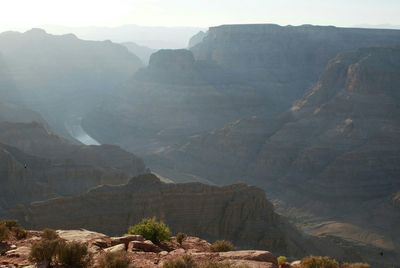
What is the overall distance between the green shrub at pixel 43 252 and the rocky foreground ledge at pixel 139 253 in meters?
0.21

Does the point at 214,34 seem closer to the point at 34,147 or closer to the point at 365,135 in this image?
the point at 365,135

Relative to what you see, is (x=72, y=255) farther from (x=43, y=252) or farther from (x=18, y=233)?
(x=18, y=233)

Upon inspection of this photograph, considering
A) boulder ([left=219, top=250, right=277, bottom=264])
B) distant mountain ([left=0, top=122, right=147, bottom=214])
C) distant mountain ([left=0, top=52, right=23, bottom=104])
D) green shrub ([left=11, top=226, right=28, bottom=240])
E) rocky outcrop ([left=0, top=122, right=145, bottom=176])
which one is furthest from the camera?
distant mountain ([left=0, top=52, right=23, bottom=104])

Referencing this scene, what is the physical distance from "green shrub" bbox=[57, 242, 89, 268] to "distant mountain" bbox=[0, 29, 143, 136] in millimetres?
132952

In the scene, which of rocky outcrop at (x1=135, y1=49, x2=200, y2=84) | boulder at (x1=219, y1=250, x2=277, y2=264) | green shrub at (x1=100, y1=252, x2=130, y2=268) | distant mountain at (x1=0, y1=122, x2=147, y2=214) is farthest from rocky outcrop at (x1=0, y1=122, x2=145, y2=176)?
rocky outcrop at (x1=135, y1=49, x2=200, y2=84)

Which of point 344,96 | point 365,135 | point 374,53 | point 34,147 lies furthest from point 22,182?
point 374,53

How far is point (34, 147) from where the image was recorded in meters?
81.0

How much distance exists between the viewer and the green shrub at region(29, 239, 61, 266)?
13227 millimetres

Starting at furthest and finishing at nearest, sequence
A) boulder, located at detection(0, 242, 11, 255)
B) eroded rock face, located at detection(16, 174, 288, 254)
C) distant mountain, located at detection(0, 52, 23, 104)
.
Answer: distant mountain, located at detection(0, 52, 23, 104) → eroded rock face, located at detection(16, 174, 288, 254) → boulder, located at detection(0, 242, 11, 255)

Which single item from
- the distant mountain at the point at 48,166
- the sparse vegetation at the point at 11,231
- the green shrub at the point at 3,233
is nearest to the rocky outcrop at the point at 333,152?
the distant mountain at the point at 48,166

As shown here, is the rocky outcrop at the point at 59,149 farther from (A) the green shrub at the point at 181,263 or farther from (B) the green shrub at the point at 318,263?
(A) the green shrub at the point at 181,263

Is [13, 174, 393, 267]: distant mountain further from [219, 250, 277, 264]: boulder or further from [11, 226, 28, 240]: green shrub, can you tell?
[219, 250, 277, 264]: boulder

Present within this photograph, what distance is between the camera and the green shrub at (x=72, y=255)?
13.3 m

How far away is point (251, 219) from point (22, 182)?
87.6ft
